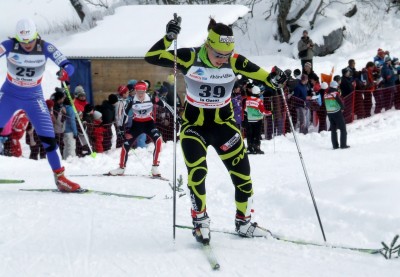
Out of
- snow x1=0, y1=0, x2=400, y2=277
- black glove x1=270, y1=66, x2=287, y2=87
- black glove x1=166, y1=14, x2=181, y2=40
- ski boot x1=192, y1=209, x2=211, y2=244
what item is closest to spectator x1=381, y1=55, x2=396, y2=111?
snow x1=0, y1=0, x2=400, y2=277

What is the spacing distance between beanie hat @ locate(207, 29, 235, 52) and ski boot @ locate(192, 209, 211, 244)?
140cm

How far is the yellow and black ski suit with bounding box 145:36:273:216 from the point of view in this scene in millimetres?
4961

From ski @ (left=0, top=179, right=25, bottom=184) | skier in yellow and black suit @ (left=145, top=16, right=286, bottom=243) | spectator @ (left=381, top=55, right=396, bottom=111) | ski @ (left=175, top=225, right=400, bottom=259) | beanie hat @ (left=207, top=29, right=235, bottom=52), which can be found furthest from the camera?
spectator @ (left=381, top=55, right=396, bottom=111)

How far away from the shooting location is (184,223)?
5941 millimetres

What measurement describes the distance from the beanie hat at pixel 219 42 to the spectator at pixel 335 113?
24.7ft

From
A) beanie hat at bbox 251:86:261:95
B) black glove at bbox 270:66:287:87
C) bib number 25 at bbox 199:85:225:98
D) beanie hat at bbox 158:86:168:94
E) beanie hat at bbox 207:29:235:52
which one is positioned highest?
beanie hat at bbox 207:29:235:52

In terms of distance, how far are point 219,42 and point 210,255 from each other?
1.74m

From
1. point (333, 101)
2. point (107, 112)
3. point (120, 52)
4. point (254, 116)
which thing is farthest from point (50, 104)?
point (120, 52)

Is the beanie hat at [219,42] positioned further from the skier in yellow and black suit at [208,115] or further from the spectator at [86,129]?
the spectator at [86,129]

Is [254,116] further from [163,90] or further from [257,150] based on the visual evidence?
[163,90]

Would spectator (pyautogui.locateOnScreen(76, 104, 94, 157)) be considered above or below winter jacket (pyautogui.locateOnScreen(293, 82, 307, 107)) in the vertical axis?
below

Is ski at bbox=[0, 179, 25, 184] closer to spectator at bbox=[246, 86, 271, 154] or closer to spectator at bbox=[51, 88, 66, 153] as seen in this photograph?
spectator at bbox=[51, 88, 66, 153]

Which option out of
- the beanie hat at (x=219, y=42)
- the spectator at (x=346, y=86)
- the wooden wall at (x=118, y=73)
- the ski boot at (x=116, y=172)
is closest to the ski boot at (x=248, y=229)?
the beanie hat at (x=219, y=42)

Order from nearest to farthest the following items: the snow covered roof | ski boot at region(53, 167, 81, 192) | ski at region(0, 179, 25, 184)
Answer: ski boot at region(53, 167, 81, 192) → ski at region(0, 179, 25, 184) → the snow covered roof
